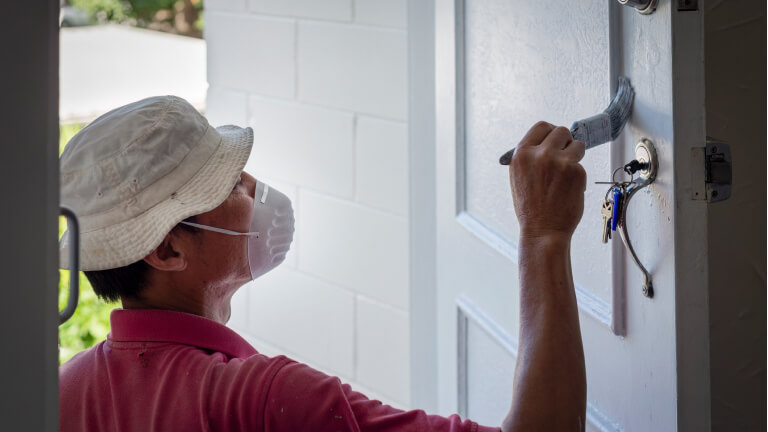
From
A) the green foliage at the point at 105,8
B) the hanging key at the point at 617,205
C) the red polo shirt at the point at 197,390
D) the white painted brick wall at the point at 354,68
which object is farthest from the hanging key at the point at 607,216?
the green foliage at the point at 105,8

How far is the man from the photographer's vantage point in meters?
1.02

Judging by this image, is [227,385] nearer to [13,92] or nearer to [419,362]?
[13,92]

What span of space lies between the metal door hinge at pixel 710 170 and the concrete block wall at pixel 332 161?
1121 millimetres

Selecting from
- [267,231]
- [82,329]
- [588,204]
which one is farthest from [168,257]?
[82,329]

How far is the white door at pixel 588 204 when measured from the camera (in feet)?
3.11

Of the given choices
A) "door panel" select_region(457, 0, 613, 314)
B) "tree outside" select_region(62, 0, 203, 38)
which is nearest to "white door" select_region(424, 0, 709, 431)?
"door panel" select_region(457, 0, 613, 314)

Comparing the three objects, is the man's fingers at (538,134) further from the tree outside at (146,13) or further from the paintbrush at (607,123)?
the tree outside at (146,13)

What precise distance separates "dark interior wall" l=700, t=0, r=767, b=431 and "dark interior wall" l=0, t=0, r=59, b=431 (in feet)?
2.19

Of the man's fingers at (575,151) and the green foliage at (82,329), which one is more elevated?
the man's fingers at (575,151)

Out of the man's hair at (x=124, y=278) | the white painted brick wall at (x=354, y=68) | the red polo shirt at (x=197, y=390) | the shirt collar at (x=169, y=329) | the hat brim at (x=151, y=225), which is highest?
the white painted brick wall at (x=354, y=68)

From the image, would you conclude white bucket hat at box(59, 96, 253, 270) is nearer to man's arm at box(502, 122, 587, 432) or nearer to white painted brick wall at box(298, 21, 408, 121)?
man's arm at box(502, 122, 587, 432)

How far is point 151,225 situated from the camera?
3.73 ft

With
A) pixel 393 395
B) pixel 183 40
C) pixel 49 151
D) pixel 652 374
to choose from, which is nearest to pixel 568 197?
pixel 652 374

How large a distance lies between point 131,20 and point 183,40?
3.80 m
